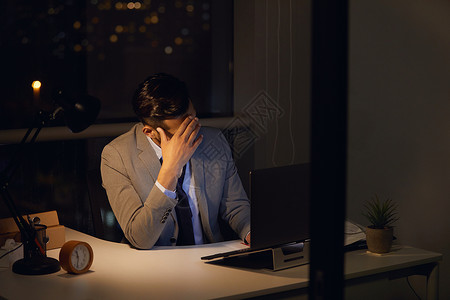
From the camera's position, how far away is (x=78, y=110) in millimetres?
2076

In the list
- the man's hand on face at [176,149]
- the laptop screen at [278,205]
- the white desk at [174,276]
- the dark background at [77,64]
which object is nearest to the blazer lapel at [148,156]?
the man's hand on face at [176,149]

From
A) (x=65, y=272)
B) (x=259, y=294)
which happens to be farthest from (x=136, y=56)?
(x=259, y=294)

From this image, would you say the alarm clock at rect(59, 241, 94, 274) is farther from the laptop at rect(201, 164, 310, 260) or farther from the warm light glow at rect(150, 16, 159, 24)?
the warm light glow at rect(150, 16, 159, 24)

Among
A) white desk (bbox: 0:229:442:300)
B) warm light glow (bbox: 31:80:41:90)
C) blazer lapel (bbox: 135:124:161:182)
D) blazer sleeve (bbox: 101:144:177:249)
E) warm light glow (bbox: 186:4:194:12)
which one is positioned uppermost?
warm light glow (bbox: 186:4:194:12)

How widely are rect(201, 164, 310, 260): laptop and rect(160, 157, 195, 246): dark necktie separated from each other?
452mm

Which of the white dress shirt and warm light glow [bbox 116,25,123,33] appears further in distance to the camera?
warm light glow [bbox 116,25,123,33]

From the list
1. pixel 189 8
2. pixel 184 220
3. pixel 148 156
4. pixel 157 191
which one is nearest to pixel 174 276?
pixel 157 191

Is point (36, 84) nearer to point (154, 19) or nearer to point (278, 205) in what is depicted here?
point (154, 19)

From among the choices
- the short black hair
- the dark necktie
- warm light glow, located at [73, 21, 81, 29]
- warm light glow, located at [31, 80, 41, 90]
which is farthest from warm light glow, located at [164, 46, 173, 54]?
the dark necktie

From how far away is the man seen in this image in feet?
7.62

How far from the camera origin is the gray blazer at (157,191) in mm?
2293

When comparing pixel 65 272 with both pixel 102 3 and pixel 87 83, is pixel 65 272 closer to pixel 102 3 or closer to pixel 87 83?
pixel 87 83

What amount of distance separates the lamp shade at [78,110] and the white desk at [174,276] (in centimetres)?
51

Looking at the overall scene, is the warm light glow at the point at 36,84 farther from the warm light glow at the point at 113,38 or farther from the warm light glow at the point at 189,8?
the warm light glow at the point at 189,8
